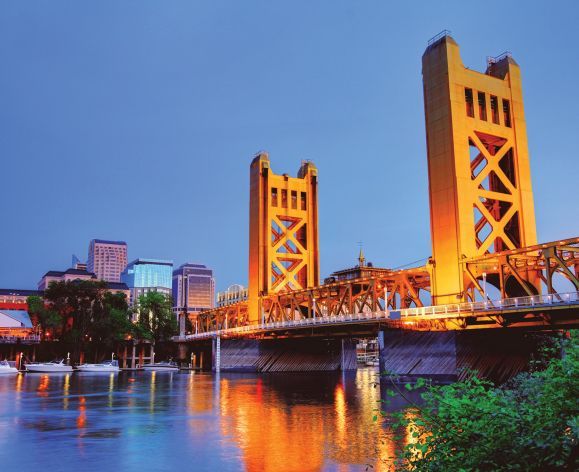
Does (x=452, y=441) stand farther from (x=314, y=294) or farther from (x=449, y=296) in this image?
(x=314, y=294)

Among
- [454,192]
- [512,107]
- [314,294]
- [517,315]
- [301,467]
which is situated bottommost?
[301,467]

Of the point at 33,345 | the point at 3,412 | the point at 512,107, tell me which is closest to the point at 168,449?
the point at 3,412

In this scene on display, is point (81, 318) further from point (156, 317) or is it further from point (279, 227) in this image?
point (279, 227)

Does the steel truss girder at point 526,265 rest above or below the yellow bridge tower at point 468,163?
below

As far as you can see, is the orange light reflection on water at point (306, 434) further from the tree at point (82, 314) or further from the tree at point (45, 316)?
the tree at point (45, 316)

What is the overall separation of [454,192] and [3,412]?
41.4 metres

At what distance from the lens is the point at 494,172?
65.2 metres

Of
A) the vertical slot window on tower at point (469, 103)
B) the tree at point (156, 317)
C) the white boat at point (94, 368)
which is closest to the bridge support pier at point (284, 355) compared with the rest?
the white boat at point (94, 368)

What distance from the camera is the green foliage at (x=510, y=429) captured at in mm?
7879

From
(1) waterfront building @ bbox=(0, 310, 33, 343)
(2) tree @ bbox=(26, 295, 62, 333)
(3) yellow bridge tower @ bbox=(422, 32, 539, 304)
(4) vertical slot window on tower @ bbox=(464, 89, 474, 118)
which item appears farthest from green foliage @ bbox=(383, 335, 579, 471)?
(1) waterfront building @ bbox=(0, 310, 33, 343)

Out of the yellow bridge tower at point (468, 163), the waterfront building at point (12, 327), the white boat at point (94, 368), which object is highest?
the yellow bridge tower at point (468, 163)

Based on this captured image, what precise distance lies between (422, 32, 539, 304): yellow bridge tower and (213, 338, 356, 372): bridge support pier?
3788 cm

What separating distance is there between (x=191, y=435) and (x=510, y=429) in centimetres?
1806

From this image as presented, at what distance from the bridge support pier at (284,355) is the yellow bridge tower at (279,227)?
17.8 ft
